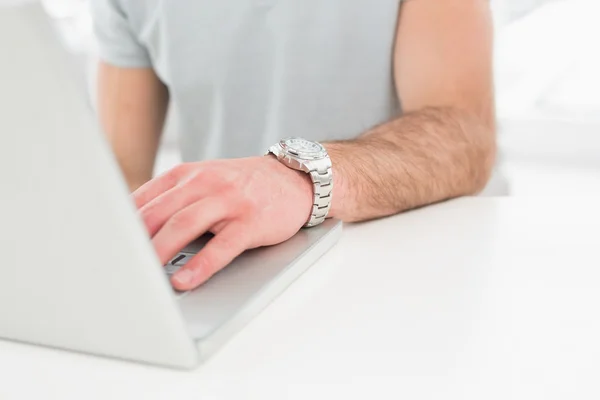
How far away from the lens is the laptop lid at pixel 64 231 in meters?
0.38

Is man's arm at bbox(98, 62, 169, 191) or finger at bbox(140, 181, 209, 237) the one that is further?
man's arm at bbox(98, 62, 169, 191)

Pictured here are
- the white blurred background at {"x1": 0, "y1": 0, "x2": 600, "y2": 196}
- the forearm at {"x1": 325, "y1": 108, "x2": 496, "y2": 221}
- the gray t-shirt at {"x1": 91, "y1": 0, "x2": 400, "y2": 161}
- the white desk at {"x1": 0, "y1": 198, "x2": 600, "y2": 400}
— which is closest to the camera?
the white desk at {"x1": 0, "y1": 198, "x2": 600, "y2": 400}

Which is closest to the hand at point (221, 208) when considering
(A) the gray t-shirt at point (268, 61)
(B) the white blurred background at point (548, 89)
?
(A) the gray t-shirt at point (268, 61)

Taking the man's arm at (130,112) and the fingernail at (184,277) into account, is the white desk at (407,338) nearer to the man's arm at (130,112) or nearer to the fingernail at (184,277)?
the fingernail at (184,277)

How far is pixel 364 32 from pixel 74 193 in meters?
0.94

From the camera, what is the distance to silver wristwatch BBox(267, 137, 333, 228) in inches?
30.9

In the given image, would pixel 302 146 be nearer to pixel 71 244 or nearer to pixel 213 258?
pixel 213 258

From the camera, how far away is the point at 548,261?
72cm

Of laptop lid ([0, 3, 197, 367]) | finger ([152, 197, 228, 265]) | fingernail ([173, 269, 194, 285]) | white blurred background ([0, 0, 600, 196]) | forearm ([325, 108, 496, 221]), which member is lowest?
white blurred background ([0, 0, 600, 196])

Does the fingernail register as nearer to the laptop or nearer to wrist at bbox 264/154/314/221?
the laptop

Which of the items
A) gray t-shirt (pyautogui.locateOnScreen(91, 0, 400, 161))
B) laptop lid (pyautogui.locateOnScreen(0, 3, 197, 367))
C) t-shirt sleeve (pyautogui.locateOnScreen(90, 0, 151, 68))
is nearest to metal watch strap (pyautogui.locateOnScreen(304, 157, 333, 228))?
laptop lid (pyautogui.locateOnScreen(0, 3, 197, 367))

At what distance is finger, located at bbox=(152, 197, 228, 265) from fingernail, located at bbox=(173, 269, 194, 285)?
33mm

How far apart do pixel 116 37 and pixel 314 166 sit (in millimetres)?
768

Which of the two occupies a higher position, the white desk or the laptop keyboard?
the laptop keyboard
